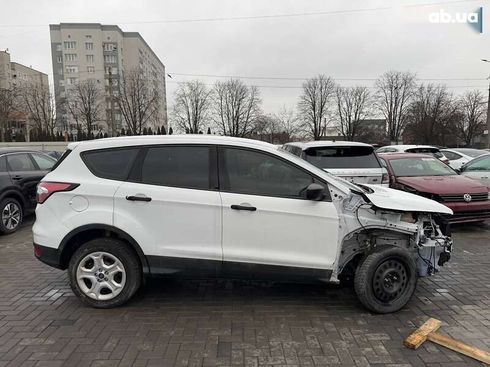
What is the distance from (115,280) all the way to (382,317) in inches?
110

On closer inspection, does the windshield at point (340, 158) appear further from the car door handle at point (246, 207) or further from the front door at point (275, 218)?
the car door handle at point (246, 207)

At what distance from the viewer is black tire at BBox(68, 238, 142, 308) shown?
13.2 feet

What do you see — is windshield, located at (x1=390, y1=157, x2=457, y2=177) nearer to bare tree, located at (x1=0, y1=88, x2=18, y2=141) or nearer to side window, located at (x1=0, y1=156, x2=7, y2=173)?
side window, located at (x1=0, y1=156, x2=7, y2=173)

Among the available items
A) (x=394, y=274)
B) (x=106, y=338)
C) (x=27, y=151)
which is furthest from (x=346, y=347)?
(x=27, y=151)

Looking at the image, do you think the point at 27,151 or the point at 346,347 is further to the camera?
the point at 27,151

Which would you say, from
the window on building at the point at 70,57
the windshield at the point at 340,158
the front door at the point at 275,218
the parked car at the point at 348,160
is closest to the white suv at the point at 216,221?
the front door at the point at 275,218

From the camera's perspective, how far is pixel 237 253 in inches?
155

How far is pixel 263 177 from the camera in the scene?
397cm

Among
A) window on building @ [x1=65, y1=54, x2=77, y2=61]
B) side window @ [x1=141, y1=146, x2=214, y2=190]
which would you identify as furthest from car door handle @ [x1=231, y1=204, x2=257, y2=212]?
window on building @ [x1=65, y1=54, x2=77, y2=61]

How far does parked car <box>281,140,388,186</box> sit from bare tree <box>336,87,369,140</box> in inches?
2575

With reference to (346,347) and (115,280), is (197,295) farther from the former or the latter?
(346,347)

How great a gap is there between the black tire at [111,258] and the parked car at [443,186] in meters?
4.94

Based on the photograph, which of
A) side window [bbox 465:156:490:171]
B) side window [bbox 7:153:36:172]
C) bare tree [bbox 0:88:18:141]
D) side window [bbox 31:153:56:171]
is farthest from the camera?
bare tree [bbox 0:88:18:141]

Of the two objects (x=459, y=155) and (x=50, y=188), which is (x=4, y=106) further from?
(x=50, y=188)
